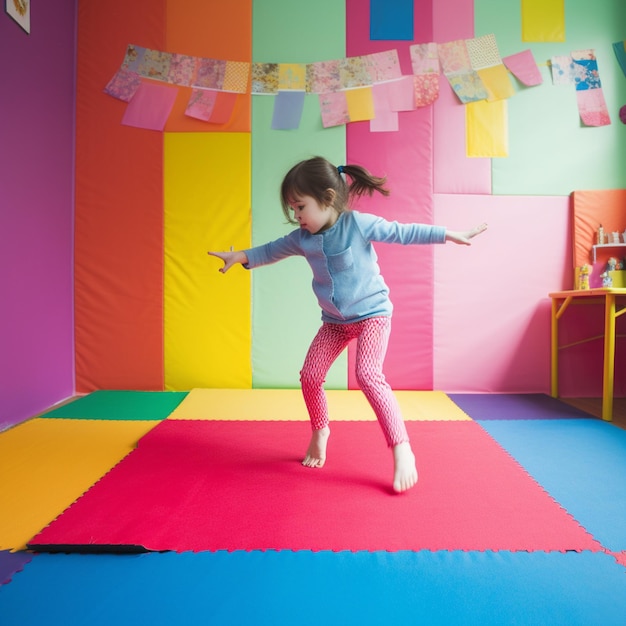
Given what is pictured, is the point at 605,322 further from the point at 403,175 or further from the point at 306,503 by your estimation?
the point at 306,503

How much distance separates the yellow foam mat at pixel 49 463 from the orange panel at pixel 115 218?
2.43ft

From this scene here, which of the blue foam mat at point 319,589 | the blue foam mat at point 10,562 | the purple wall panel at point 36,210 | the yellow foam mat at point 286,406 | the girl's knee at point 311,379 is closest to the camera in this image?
the blue foam mat at point 319,589

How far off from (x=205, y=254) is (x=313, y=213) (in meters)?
1.57

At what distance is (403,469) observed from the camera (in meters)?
1.57

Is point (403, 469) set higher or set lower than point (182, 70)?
lower

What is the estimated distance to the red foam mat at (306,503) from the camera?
49.3 inches

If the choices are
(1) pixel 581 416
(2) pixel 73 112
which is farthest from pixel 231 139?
(1) pixel 581 416

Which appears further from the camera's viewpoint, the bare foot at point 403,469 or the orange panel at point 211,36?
the orange panel at point 211,36

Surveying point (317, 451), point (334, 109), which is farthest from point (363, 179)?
point (334, 109)

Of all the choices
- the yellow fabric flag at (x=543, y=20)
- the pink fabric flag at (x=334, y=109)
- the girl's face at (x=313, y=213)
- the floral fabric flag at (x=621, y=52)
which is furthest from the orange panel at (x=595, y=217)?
the girl's face at (x=313, y=213)

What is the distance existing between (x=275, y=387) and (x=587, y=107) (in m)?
2.64

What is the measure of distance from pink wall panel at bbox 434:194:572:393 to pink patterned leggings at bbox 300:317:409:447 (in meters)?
1.47

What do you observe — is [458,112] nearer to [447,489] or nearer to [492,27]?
[492,27]

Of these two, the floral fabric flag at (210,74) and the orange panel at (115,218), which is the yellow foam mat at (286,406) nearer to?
the orange panel at (115,218)
